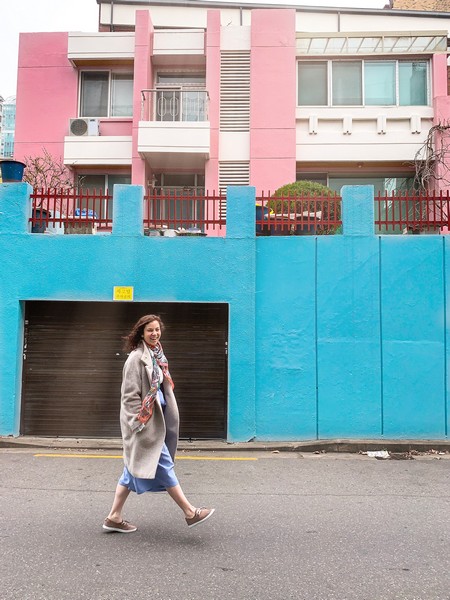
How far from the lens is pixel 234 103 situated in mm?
15742

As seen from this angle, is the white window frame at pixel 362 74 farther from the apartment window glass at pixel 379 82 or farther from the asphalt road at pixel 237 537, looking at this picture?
the asphalt road at pixel 237 537

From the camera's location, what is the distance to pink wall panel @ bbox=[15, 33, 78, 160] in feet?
53.2

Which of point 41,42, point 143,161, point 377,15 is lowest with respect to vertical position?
point 143,161

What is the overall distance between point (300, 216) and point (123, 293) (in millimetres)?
3071

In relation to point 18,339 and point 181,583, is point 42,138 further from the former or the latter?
point 181,583

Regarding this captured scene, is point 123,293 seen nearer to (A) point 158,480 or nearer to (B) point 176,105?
(A) point 158,480

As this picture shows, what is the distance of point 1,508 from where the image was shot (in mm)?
5078

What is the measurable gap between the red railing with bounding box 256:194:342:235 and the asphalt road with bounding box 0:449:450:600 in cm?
374

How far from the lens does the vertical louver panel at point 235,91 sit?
15664 mm

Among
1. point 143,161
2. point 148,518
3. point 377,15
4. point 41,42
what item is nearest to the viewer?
point 148,518

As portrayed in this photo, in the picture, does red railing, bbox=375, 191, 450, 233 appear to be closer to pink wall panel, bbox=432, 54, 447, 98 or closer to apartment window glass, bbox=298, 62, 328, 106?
apartment window glass, bbox=298, 62, 328, 106

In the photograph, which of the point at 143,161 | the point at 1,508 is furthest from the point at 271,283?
the point at 143,161

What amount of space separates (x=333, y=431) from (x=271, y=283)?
2.44m

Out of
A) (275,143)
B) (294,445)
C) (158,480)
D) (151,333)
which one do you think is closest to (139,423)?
(158,480)
